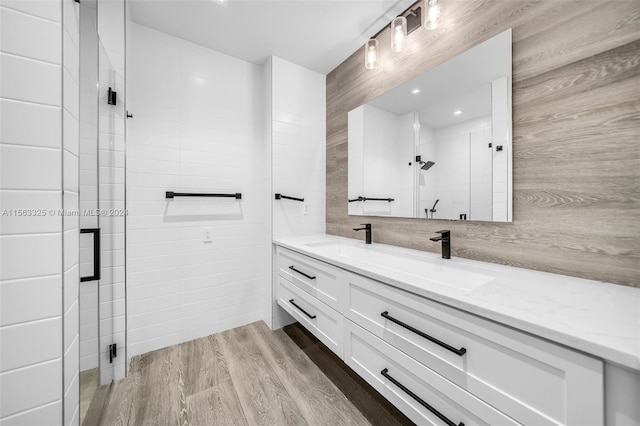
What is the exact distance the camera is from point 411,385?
0.97m

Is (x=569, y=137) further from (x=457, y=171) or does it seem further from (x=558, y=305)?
(x=558, y=305)

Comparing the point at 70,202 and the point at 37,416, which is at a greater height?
the point at 70,202

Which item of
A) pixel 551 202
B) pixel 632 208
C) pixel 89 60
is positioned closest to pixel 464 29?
pixel 551 202

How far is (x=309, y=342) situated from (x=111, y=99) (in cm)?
212

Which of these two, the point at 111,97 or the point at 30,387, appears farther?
the point at 111,97

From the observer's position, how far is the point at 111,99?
4.59ft

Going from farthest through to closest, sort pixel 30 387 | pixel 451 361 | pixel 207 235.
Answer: pixel 207 235, pixel 451 361, pixel 30 387

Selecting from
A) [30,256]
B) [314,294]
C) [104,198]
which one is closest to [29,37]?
[30,256]

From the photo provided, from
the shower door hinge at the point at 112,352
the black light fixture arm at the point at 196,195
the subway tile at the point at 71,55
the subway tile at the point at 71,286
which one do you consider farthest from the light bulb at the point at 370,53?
the shower door hinge at the point at 112,352

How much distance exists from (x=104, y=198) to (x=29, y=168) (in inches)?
37.5

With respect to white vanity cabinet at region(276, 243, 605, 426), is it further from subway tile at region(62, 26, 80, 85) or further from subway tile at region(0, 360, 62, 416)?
subway tile at region(62, 26, 80, 85)

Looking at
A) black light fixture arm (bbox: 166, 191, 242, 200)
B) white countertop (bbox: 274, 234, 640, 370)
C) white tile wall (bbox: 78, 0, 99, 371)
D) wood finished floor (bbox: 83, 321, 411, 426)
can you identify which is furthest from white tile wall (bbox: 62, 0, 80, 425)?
black light fixture arm (bbox: 166, 191, 242, 200)

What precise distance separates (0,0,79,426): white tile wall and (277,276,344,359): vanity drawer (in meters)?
1.06

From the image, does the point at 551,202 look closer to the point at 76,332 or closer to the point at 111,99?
the point at 76,332
